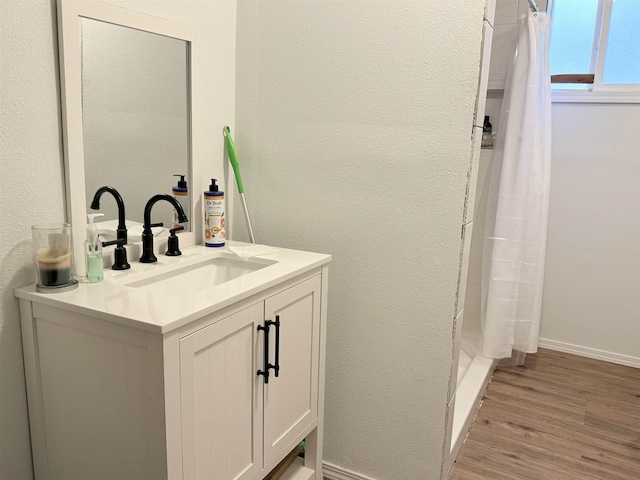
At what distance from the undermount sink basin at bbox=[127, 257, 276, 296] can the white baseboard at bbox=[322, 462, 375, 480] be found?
0.83 metres

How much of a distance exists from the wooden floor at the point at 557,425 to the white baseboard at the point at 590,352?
47 mm

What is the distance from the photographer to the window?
9.42 feet

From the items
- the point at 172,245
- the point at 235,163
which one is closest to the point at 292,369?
the point at 172,245

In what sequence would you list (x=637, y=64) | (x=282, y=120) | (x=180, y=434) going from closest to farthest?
(x=180, y=434)
(x=282, y=120)
(x=637, y=64)

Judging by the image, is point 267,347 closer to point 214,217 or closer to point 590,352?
point 214,217

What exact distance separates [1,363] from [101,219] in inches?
17.3

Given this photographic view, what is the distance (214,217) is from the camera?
1796 millimetres

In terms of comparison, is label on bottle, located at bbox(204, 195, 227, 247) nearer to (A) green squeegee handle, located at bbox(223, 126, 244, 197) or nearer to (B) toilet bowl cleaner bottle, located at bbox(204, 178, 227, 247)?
(B) toilet bowl cleaner bottle, located at bbox(204, 178, 227, 247)

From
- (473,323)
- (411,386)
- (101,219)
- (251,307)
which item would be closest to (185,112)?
(101,219)

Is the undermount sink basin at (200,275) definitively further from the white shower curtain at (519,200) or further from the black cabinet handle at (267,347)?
the white shower curtain at (519,200)

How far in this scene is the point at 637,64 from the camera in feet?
9.43

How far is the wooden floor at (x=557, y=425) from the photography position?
6.81 ft

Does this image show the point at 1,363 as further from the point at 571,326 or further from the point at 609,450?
the point at 571,326

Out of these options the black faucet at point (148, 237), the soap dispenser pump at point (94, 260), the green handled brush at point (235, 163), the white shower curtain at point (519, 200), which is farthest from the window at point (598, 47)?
the soap dispenser pump at point (94, 260)
